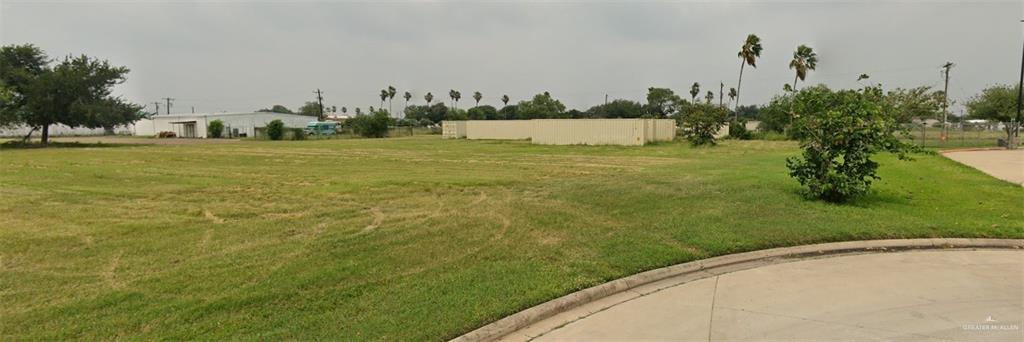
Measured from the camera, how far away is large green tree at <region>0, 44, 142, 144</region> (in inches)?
1455

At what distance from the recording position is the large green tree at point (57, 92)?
37.0 m

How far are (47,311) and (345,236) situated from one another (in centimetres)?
293

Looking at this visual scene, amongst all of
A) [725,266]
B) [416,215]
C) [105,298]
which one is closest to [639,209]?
[725,266]

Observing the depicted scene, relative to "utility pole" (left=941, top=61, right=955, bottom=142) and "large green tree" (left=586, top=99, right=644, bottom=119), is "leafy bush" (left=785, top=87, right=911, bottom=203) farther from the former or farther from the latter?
"large green tree" (left=586, top=99, right=644, bottom=119)

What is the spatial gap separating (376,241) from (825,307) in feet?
15.1

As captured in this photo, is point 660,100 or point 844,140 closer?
point 844,140

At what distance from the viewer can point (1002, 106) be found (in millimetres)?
33500

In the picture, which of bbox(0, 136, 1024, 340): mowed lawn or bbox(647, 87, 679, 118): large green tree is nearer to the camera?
bbox(0, 136, 1024, 340): mowed lawn

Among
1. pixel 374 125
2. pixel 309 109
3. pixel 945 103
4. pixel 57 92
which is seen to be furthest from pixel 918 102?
pixel 309 109

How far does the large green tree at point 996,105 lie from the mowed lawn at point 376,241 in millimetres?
29660

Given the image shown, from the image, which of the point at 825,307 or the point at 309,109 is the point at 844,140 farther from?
the point at 309,109

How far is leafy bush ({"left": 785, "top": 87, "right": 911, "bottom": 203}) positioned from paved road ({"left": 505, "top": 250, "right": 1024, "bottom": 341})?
10.1ft

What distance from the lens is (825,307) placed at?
4055mm

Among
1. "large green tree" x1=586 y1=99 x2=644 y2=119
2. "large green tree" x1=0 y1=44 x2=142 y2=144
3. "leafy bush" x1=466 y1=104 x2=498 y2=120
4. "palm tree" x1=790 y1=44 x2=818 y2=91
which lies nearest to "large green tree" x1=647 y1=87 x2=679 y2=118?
"large green tree" x1=586 y1=99 x2=644 y2=119
